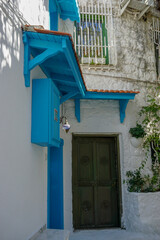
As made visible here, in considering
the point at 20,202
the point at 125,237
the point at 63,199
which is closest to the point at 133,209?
the point at 125,237

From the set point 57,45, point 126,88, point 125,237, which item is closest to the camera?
point 57,45

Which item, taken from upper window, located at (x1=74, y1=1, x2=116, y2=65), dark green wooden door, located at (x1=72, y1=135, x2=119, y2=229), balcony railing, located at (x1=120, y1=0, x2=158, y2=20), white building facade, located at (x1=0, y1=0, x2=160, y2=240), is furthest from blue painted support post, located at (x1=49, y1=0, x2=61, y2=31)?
dark green wooden door, located at (x1=72, y1=135, x2=119, y2=229)

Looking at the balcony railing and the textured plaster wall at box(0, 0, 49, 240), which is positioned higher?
the balcony railing

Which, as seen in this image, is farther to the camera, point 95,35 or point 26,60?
point 95,35

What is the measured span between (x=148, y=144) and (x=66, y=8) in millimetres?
4023

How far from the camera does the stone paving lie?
5.40 meters

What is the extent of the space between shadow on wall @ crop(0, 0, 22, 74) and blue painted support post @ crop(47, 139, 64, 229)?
318cm

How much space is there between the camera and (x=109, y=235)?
5.70 meters

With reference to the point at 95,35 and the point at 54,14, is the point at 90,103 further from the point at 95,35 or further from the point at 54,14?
the point at 54,14

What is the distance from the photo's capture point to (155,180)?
20.1ft

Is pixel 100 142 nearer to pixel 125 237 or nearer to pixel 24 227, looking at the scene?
pixel 125 237

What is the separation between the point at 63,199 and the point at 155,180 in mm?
2296

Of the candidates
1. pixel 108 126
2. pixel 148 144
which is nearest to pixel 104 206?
pixel 148 144

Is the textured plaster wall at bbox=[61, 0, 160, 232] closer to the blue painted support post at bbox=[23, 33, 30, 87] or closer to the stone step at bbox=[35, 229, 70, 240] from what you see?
the stone step at bbox=[35, 229, 70, 240]
